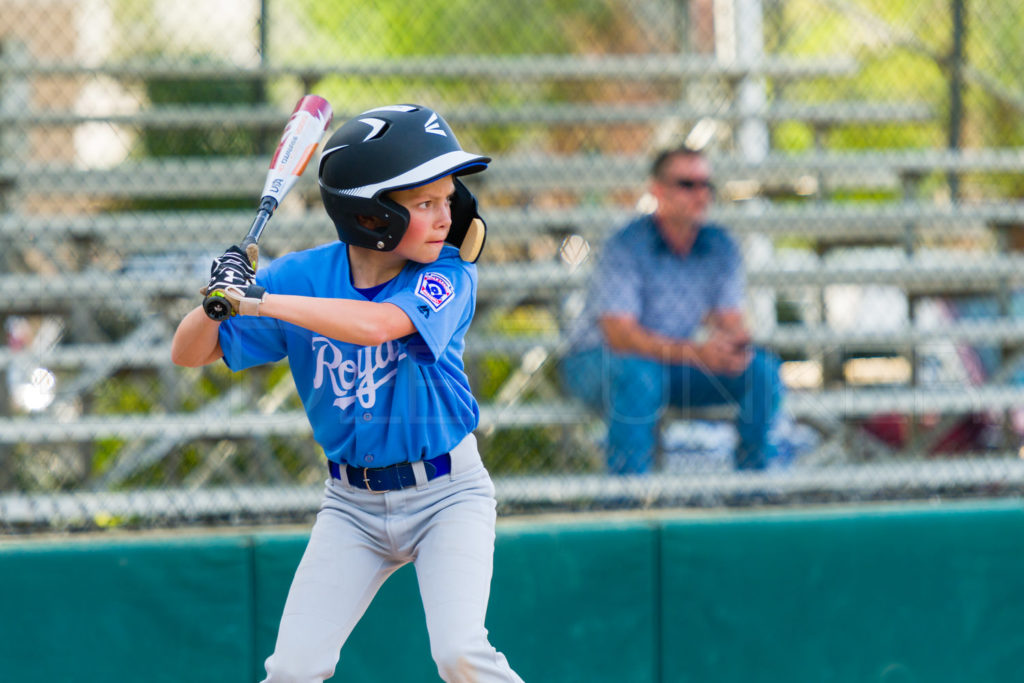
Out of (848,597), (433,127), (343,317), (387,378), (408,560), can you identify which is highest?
(433,127)

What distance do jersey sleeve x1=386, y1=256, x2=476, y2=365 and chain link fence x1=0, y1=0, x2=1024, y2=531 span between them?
103 cm

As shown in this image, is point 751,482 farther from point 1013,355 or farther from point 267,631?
point 1013,355

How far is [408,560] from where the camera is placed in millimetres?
2172

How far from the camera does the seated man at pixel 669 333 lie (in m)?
3.48

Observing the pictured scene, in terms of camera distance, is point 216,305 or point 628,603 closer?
point 216,305

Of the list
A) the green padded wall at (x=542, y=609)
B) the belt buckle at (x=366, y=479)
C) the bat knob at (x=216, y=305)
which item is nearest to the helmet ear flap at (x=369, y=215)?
the bat knob at (x=216, y=305)

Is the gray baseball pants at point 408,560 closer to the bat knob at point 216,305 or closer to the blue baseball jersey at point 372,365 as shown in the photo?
the blue baseball jersey at point 372,365

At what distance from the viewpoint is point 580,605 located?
2705mm

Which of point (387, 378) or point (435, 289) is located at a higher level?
point (435, 289)

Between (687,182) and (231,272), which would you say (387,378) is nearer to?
(231,272)

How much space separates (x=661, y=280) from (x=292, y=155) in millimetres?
1851

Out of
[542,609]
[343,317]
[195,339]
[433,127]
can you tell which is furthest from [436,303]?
[542,609]

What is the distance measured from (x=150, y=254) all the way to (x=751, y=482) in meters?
2.66

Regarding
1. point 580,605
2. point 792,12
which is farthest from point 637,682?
point 792,12
